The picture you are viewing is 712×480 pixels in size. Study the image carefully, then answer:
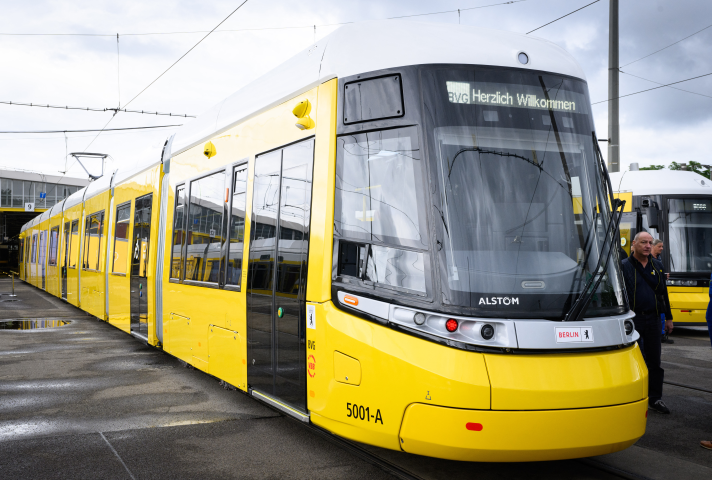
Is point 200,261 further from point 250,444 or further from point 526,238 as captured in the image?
point 526,238

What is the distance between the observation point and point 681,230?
1415 cm

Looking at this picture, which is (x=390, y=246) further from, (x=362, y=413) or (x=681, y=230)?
(x=681, y=230)

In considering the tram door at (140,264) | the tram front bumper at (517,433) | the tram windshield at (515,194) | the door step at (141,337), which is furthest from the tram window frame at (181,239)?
the tram front bumper at (517,433)

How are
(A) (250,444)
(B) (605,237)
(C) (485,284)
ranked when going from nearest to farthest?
(C) (485,284) → (B) (605,237) → (A) (250,444)

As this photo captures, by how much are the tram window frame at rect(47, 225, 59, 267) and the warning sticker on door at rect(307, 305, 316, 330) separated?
1989 cm

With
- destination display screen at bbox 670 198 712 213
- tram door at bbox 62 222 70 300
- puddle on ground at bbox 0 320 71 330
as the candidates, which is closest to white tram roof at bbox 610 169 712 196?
destination display screen at bbox 670 198 712 213

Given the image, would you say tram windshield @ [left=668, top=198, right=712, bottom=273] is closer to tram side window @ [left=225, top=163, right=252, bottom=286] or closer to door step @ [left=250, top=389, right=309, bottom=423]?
tram side window @ [left=225, top=163, right=252, bottom=286]

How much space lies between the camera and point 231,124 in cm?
730

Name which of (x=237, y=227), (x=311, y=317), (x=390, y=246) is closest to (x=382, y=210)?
(x=390, y=246)

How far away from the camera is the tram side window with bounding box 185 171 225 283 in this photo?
7379mm

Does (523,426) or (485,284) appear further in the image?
(485,284)

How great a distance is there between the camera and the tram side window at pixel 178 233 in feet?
28.5

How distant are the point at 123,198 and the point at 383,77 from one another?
8863 millimetres

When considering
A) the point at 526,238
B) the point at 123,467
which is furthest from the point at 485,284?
the point at 123,467
